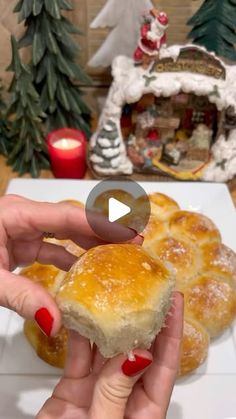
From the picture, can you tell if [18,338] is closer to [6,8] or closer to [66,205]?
[66,205]

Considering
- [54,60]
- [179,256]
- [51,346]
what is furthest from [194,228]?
[54,60]

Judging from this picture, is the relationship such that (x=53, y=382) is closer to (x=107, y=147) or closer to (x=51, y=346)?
(x=51, y=346)

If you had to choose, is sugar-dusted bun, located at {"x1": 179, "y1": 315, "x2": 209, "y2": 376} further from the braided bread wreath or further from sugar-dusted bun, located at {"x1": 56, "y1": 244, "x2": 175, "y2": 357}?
sugar-dusted bun, located at {"x1": 56, "y1": 244, "x2": 175, "y2": 357}

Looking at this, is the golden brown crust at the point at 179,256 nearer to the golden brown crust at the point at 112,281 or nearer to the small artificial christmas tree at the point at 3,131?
the golden brown crust at the point at 112,281
